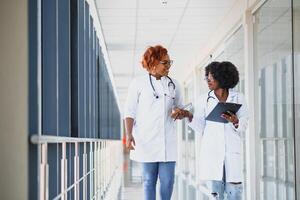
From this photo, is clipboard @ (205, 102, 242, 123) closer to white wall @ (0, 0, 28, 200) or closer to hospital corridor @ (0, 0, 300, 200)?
hospital corridor @ (0, 0, 300, 200)

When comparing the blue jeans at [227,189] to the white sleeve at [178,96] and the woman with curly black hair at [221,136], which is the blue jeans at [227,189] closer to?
the woman with curly black hair at [221,136]

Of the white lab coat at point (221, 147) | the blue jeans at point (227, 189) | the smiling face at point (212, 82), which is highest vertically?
the smiling face at point (212, 82)

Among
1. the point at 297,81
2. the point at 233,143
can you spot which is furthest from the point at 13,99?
the point at 297,81

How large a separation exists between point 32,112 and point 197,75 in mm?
9369

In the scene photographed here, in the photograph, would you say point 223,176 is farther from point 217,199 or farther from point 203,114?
point 203,114

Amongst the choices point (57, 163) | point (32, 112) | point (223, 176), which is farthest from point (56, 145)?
point (223, 176)

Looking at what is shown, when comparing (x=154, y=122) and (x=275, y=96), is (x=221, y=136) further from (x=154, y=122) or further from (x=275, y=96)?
(x=275, y=96)

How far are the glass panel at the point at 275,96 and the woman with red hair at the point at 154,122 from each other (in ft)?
3.65

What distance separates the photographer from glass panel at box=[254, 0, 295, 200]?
15.6 ft

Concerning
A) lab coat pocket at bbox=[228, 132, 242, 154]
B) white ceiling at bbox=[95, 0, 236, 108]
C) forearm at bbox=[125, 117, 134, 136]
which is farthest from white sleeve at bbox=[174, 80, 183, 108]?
white ceiling at bbox=[95, 0, 236, 108]

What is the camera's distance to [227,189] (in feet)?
13.3

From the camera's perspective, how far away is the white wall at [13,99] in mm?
2416

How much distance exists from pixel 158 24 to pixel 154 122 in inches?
180

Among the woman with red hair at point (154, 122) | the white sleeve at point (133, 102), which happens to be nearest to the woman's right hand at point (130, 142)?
the woman with red hair at point (154, 122)
